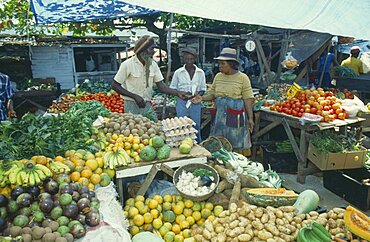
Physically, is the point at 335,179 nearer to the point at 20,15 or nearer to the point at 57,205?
the point at 57,205

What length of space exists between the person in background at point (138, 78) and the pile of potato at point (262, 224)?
2.27 m

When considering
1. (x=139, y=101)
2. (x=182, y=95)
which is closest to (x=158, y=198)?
(x=139, y=101)

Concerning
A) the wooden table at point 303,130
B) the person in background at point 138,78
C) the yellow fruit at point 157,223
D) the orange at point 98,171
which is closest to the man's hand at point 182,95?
the person in background at point 138,78

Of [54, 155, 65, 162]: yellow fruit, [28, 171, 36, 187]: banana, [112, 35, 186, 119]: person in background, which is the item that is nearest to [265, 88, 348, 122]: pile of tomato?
[112, 35, 186, 119]: person in background

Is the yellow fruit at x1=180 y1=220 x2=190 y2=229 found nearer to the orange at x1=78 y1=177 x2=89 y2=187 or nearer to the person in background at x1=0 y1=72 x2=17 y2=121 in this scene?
the orange at x1=78 y1=177 x2=89 y2=187

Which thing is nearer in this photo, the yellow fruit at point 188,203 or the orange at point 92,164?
the orange at point 92,164

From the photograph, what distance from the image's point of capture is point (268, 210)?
3271 millimetres

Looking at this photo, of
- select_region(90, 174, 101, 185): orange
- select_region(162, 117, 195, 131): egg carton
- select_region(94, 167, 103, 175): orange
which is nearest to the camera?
select_region(90, 174, 101, 185): orange

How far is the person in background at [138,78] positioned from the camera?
A: 5.04m

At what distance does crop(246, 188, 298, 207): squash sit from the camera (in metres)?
3.46

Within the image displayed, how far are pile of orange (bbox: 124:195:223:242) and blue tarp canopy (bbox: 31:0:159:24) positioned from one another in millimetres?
5174

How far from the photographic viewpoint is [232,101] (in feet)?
18.1

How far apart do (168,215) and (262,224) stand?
1.07 m

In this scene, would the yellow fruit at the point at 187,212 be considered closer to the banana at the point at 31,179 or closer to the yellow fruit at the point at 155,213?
the yellow fruit at the point at 155,213
